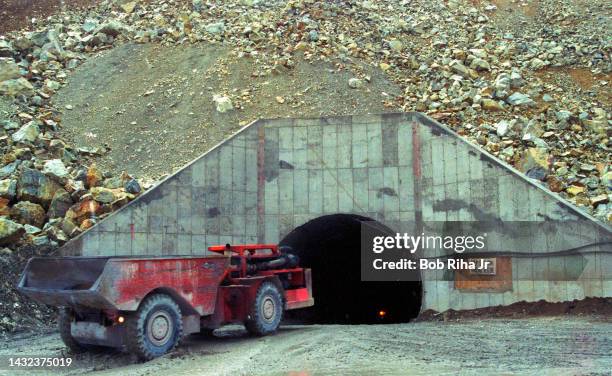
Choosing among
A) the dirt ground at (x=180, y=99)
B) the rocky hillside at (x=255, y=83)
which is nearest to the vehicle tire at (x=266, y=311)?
the rocky hillside at (x=255, y=83)

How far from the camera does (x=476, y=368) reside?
7.47 meters

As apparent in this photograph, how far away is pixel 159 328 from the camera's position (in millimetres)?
9047

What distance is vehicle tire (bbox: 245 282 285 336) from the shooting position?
34.9ft

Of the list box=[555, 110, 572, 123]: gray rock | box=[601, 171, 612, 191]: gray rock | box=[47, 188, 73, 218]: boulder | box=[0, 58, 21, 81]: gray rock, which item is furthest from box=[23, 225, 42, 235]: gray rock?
box=[555, 110, 572, 123]: gray rock

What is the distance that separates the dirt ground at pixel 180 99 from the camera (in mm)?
19953

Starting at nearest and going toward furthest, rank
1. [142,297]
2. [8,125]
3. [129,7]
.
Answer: [142,297]
[8,125]
[129,7]

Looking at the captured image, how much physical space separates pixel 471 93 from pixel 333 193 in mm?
8239

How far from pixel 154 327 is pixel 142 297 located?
1.76 ft

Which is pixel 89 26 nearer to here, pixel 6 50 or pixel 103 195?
pixel 6 50

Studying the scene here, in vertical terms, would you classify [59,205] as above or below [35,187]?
below

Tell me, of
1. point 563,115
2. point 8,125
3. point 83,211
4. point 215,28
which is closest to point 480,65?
point 563,115

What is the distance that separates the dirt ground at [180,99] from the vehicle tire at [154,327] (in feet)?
31.4

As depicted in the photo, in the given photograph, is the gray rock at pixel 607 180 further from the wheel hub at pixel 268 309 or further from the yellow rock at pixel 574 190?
the wheel hub at pixel 268 309

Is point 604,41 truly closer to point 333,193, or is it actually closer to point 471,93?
point 471,93
